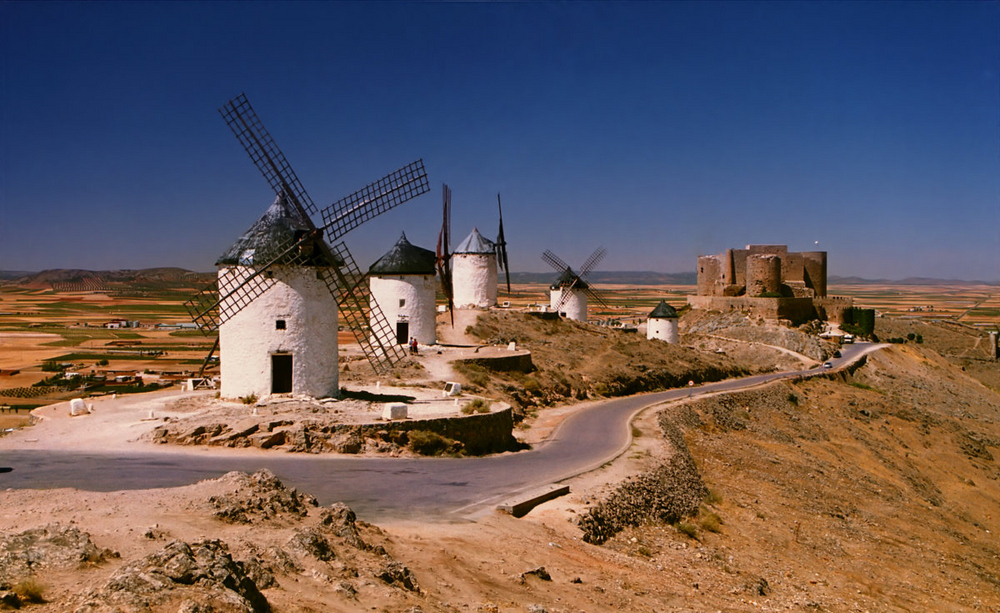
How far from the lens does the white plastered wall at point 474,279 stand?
122 feet

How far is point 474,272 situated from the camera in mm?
37219

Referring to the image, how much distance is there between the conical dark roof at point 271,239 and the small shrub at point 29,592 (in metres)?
12.8

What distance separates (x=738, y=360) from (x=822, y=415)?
11.1 m

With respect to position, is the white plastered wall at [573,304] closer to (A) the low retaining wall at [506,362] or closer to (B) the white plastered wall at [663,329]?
(B) the white plastered wall at [663,329]

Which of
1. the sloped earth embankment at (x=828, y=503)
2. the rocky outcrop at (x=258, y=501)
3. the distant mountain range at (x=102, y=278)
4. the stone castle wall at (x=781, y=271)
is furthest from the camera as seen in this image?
the distant mountain range at (x=102, y=278)

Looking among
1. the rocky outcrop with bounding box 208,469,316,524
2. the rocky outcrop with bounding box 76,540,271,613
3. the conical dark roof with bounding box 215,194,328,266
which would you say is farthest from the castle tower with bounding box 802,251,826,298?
the rocky outcrop with bounding box 76,540,271,613

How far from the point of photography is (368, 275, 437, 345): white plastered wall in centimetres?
2948

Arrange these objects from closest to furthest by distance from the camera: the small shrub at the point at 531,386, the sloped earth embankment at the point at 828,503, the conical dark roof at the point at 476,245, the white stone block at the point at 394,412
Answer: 1. the sloped earth embankment at the point at 828,503
2. the white stone block at the point at 394,412
3. the small shrub at the point at 531,386
4. the conical dark roof at the point at 476,245

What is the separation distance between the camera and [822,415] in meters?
29.9

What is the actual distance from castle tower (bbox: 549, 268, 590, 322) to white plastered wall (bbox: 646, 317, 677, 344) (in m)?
4.22

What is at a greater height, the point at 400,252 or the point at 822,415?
the point at 400,252

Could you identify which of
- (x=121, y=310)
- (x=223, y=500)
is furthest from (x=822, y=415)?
(x=121, y=310)

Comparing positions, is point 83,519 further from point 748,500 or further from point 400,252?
point 400,252

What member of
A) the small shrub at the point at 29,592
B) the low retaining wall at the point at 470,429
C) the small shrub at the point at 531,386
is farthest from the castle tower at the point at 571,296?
the small shrub at the point at 29,592
